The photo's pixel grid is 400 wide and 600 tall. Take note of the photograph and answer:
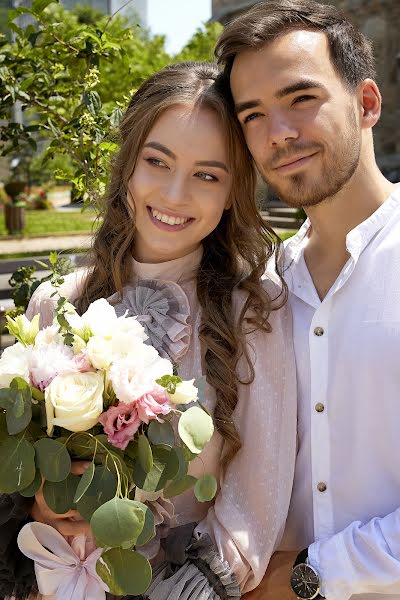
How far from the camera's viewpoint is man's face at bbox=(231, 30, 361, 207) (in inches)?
89.1

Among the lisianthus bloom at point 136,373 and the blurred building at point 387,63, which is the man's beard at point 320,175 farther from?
the blurred building at point 387,63

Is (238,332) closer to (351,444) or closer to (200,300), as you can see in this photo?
(200,300)

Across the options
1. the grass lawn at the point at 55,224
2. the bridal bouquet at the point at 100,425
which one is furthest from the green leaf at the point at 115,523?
the grass lawn at the point at 55,224

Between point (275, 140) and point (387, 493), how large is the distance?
41.8 inches

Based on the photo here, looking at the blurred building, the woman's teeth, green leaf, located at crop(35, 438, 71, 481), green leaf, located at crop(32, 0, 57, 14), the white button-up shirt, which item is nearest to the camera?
green leaf, located at crop(35, 438, 71, 481)

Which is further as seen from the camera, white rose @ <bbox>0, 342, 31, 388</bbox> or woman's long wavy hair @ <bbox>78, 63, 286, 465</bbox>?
woman's long wavy hair @ <bbox>78, 63, 286, 465</bbox>

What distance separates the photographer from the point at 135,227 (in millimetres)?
2510

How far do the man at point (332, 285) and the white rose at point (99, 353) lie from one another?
718mm

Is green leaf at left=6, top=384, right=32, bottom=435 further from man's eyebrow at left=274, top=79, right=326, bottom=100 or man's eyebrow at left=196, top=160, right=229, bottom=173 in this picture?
man's eyebrow at left=274, top=79, right=326, bottom=100

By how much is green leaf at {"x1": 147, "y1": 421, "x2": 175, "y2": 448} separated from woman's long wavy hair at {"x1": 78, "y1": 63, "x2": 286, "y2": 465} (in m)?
0.48

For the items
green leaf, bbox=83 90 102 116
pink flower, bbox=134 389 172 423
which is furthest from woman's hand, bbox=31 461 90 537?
green leaf, bbox=83 90 102 116

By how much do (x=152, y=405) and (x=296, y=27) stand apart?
134 cm

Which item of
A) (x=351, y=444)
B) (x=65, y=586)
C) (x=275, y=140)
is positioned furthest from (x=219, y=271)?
(x=65, y=586)

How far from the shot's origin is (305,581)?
2076 millimetres
